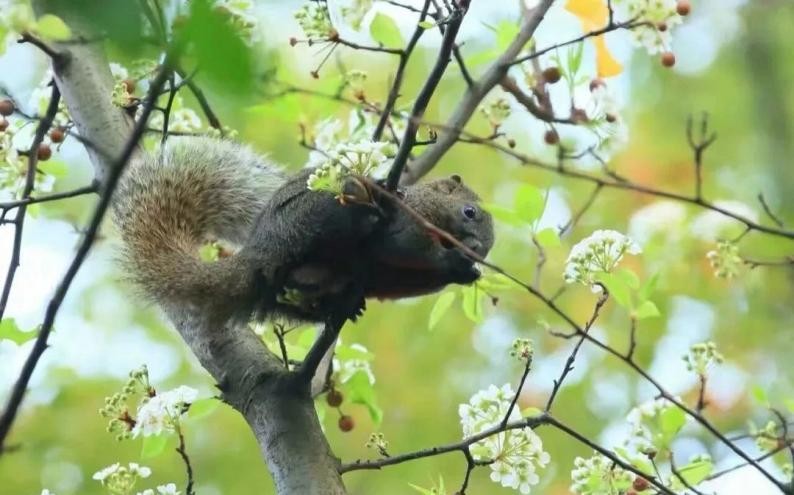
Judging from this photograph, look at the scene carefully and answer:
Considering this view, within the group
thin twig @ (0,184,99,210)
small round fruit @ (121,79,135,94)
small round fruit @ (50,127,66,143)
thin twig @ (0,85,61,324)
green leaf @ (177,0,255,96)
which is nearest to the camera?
green leaf @ (177,0,255,96)

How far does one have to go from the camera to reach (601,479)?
2469 mm

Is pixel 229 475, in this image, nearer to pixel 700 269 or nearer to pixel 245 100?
pixel 700 269

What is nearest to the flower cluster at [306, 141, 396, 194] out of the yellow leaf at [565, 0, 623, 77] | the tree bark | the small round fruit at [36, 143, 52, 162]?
the tree bark

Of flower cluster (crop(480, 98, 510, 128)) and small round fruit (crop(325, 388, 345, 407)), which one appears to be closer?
small round fruit (crop(325, 388, 345, 407))

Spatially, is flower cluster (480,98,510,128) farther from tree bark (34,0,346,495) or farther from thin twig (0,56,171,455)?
thin twig (0,56,171,455)

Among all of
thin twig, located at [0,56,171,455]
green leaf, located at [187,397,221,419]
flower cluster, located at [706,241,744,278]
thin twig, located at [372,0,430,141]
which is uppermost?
thin twig, located at [372,0,430,141]

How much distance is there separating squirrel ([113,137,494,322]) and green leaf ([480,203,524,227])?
75cm

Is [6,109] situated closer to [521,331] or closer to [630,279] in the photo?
[630,279]

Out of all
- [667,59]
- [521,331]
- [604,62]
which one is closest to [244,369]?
[604,62]

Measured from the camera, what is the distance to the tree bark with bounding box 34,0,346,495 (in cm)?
250

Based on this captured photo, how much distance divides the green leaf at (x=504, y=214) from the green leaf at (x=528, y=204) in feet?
0.07

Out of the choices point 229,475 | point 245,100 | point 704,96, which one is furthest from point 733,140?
point 245,100

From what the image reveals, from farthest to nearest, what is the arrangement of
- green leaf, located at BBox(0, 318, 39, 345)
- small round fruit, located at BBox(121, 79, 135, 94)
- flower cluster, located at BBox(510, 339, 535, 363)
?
small round fruit, located at BBox(121, 79, 135, 94) → green leaf, located at BBox(0, 318, 39, 345) → flower cluster, located at BBox(510, 339, 535, 363)

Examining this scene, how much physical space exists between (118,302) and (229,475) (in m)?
1.51
